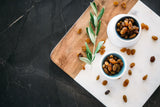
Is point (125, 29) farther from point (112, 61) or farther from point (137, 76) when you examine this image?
point (137, 76)

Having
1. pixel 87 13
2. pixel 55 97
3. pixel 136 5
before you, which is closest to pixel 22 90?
pixel 55 97

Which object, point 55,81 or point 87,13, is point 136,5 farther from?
point 55,81

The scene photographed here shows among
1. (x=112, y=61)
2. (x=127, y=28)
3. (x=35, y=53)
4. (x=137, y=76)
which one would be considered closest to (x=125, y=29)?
(x=127, y=28)

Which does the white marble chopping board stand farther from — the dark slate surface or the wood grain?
the dark slate surface

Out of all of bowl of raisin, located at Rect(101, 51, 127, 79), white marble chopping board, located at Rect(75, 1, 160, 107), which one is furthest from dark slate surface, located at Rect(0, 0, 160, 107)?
bowl of raisin, located at Rect(101, 51, 127, 79)

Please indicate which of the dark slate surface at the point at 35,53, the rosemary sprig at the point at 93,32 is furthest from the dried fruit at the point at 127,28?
the dark slate surface at the point at 35,53

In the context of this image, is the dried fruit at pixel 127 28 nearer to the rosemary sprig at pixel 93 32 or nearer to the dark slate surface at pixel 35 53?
the rosemary sprig at pixel 93 32
